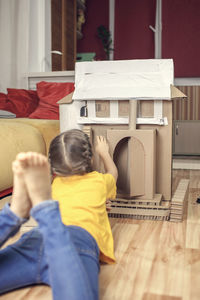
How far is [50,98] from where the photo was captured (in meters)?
2.70

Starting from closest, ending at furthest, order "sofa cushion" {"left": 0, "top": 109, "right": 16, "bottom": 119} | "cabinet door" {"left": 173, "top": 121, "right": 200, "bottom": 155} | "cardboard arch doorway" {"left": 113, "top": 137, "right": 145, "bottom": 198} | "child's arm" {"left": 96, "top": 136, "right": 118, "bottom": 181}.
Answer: "child's arm" {"left": 96, "top": 136, "right": 118, "bottom": 181} < "cardboard arch doorway" {"left": 113, "top": 137, "right": 145, "bottom": 198} < "sofa cushion" {"left": 0, "top": 109, "right": 16, "bottom": 119} < "cabinet door" {"left": 173, "top": 121, "right": 200, "bottom": 155}

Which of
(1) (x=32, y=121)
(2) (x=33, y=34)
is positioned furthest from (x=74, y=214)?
(2) (x=33, y=34)

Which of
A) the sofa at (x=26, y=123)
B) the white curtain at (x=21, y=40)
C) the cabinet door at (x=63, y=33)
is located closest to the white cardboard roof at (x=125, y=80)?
the sofa at (x=26, y=123)

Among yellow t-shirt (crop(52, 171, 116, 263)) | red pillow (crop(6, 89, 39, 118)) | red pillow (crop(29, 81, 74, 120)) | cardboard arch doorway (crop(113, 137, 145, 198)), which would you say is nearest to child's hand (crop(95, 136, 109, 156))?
cardboard arch doorway (crop(113, 137, 145, 198))

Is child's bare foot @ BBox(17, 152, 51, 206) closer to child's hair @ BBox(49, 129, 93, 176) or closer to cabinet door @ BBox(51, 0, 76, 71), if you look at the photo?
child's hair @ BBox(49, 129, 93, 176)

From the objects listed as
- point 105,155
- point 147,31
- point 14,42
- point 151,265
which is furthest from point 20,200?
point 147,31

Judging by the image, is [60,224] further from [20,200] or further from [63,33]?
[63,33]

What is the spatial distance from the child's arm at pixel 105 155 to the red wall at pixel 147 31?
3176 millimetres

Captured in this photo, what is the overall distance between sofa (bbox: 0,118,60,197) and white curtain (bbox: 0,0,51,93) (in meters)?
1.20

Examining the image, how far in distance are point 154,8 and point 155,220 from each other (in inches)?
150

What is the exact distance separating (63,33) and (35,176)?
142 inches

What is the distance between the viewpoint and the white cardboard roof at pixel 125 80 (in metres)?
1.63

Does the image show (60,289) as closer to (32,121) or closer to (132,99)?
(132,99)

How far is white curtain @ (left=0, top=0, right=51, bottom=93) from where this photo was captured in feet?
10.7
